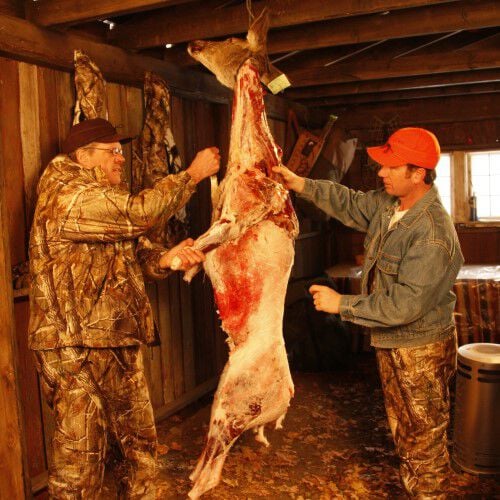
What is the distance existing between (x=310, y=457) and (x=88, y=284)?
2409 millimetres

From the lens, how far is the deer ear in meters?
2.79

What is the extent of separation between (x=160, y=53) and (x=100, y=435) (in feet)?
10.4

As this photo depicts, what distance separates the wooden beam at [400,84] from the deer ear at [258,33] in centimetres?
388

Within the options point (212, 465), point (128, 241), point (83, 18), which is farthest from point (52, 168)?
point (212, 465)

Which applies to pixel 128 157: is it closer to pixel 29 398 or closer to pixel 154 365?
pixel 154 365

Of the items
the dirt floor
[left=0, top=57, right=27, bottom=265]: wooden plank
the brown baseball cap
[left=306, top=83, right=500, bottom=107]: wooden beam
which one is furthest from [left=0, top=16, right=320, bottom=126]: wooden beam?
the dirt floor

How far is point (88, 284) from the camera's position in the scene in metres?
2.86

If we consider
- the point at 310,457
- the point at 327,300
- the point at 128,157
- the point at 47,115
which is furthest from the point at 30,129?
the point at 310,457

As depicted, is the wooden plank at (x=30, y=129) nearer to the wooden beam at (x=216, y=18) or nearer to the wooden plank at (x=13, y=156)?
the wooden plank at (x=13, y=156)

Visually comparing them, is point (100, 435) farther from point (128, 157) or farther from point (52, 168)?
point (128, 157)

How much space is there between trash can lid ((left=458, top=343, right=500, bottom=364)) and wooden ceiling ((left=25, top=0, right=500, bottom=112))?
7.47ft

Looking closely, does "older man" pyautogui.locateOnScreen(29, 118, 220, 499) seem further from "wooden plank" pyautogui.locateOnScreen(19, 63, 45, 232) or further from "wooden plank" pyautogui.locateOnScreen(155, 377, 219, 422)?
"wooden plank" pyautogui.locateOnScreen(155, 377, 219, 422)

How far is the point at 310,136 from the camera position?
22.5ft

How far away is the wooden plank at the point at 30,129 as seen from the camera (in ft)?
11.2
